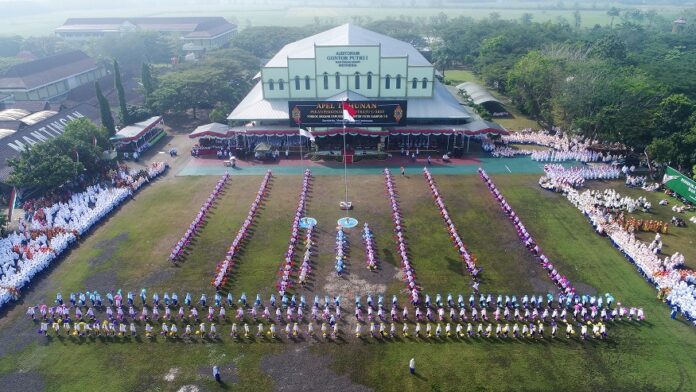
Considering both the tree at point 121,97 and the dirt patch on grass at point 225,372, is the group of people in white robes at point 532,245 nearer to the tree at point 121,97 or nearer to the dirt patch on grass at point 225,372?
the dirt patch on grass at point 225,372

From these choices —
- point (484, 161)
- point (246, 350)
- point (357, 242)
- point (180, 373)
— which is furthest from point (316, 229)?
point (484, 161)

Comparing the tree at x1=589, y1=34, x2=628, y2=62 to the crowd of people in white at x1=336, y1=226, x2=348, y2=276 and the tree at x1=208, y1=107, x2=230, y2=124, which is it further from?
the crowd of people in white at x1=336, y1=226, x2=348, y2=276

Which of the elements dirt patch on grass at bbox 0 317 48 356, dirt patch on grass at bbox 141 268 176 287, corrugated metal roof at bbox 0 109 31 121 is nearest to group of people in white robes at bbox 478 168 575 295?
dirt patch on grass at bbox 141 268 176 287

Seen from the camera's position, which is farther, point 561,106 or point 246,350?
point 561,106

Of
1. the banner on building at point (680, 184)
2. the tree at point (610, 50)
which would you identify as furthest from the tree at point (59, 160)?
the tree at point (610, 50)

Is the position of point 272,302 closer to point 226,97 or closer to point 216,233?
point 216,233

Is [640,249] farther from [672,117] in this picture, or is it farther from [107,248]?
[107,248]

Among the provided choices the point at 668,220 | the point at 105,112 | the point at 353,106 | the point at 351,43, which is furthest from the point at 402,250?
the point at 105,112
